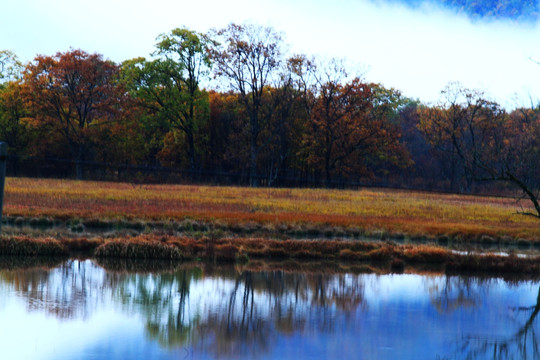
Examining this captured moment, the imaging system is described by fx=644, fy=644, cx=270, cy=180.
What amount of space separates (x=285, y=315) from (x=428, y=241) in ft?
57.2

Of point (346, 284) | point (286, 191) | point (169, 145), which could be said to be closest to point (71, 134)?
point (169, 145)

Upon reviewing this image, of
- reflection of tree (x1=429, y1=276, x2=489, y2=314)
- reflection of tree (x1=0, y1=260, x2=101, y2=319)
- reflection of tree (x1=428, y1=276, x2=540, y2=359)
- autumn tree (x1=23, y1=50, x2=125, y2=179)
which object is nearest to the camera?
reflection of tree (x1=428, y1=276, x2=540, y2=359)

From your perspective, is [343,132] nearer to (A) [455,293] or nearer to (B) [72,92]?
(B) [72,92]

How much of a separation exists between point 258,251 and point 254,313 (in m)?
8.39

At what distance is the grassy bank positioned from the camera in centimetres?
2066

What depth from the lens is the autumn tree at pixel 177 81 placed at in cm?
6938

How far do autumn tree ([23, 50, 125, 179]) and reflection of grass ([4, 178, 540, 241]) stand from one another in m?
17.6

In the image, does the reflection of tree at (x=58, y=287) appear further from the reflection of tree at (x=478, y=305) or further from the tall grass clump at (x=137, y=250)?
the reflection of tree at (x=478, y=305)

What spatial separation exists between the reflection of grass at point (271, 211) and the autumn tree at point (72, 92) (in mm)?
17595

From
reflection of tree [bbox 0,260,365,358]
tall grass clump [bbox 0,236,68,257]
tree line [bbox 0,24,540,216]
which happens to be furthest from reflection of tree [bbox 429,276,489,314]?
tree line [bbox 0,24,540,216]

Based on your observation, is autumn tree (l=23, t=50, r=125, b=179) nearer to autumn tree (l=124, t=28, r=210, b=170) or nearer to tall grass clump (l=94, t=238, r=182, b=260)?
autumn tree (l=124, t=28, r=210, b=170)

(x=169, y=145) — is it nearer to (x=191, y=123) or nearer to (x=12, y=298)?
(x=191, y=123)

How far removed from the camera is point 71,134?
217 feet

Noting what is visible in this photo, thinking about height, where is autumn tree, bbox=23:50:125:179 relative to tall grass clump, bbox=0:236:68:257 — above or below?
above
